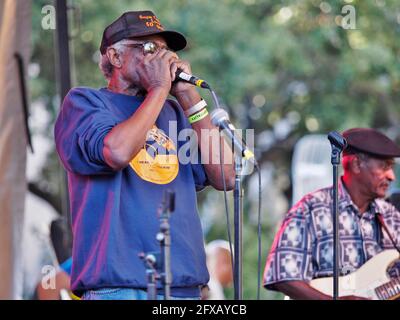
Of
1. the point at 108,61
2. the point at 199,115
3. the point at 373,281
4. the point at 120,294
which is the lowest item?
the point at 120,294

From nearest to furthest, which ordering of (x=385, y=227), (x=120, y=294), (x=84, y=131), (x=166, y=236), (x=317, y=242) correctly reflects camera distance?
(x=166, y=236) < (x=120, y=294) < (x=84, y=131) < (x=317, y=242) < (x=385, y=227)

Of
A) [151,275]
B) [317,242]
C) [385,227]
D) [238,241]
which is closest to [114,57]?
[238,241]

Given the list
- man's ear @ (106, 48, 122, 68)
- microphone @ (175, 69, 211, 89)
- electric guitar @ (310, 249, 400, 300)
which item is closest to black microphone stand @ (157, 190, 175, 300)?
microphone @ (175, 69, 211, 89)

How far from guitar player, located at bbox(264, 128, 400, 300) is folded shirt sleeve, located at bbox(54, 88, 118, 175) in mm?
1813

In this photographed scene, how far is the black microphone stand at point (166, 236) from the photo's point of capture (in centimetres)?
342

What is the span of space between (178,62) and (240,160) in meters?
0.50

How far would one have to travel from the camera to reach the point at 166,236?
341 centimetres

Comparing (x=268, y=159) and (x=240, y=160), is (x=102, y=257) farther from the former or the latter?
(x=268, y=159)

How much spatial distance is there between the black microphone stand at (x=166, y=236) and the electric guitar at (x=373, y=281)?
2105mm

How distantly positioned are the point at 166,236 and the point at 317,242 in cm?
216

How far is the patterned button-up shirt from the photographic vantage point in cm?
538

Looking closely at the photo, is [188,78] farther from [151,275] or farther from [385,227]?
[385,227]

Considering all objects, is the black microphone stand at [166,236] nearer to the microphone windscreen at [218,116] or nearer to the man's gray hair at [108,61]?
the microphone windscreen at [218,116]
